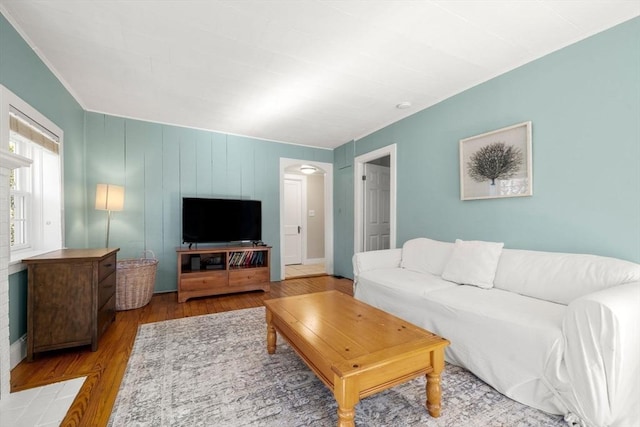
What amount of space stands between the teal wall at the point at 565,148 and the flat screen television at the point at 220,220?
261 centimetres

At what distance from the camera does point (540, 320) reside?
158 centimetres

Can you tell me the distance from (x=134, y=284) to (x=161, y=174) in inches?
61.5

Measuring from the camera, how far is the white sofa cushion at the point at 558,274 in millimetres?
1712

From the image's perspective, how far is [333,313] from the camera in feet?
6.20

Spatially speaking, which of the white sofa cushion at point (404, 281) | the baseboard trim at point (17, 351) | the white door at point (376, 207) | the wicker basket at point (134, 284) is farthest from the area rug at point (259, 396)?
the white door at point (376, 207)

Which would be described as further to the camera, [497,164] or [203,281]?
[203,281]

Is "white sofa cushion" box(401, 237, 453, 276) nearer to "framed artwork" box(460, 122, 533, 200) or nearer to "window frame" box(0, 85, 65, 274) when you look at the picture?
"framed artwork" box(460, 122, 533, 200)

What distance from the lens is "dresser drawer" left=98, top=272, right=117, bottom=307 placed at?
2299 mm

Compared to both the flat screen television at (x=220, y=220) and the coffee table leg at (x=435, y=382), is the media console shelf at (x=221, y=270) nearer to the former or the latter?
the flat screen television at (x=220, y=220)

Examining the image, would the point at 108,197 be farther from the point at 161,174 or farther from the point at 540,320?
the point at 540,320

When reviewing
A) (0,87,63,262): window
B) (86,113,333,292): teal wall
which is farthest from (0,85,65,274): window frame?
(86,113,333,292): teal wall

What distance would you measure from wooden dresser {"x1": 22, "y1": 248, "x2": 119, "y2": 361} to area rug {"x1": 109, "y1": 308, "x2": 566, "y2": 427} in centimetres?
44

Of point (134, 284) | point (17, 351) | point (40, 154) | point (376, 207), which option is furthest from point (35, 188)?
point (376, 207)

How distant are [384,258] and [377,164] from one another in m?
2.30
